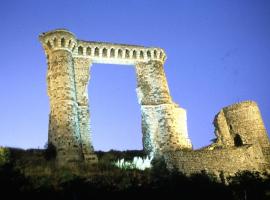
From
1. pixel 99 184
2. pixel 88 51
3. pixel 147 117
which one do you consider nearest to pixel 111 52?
pixel 88 51

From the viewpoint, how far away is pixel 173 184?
15938mm

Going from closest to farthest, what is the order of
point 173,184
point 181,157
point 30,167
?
point 173,184, point 30,167, point 181,157

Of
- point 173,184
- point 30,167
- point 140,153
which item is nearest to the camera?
point 173,184

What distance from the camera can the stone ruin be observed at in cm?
2184

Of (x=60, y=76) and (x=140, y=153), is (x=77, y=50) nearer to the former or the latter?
(x=60, y=76)

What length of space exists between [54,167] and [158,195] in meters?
8.61

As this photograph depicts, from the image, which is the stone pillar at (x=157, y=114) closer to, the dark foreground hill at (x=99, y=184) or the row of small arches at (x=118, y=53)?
the row of small arches at (x=118, y=53)

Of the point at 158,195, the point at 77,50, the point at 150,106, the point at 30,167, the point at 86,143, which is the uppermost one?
the point at 77,50

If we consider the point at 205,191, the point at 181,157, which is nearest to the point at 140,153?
the point at 181,157

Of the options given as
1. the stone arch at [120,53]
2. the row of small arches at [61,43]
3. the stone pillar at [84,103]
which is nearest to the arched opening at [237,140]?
the stone arch at [120,53]

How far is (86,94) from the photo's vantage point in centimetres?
2495

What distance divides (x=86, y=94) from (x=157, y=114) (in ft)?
17.5

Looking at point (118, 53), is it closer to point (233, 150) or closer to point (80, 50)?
point (80, 50)

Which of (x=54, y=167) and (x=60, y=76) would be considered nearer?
(x=54, y=167)
